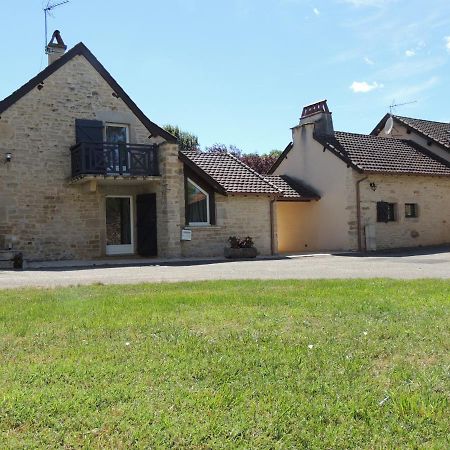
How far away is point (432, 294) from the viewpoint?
738 cm

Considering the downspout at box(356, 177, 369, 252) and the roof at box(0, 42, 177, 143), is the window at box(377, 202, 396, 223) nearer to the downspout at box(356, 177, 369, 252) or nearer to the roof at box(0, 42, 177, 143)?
the downspout at box(356, 177, 369, 252)

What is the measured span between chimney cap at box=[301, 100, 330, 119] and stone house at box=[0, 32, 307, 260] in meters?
6.06

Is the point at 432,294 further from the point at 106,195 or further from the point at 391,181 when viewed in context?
the point at 391,181

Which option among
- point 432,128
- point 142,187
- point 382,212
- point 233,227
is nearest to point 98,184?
point 142,187

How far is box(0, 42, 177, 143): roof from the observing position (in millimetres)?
17141

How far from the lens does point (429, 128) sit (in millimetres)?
28406

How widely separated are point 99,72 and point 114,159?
3.36 meters

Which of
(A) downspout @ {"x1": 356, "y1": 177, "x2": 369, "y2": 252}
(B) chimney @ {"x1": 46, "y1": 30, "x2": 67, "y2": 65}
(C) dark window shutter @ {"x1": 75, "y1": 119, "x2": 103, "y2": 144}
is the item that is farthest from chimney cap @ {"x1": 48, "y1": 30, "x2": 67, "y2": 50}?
(A) downspout @ {"x1": 356, "y1": 177, "x2": 369, "y2": 252}

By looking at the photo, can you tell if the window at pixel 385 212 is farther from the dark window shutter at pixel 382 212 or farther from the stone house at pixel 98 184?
the stone house at pixel 98 184

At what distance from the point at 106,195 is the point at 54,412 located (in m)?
16.0

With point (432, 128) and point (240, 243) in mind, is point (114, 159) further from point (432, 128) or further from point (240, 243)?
point (432, 128)

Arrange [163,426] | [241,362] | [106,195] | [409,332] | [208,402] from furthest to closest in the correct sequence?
[106,195]
[409,332]
[241,362]
[208,402]
[163,426]

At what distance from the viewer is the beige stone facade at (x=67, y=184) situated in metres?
17.0

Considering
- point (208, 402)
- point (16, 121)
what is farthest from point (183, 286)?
point (16, 121)
